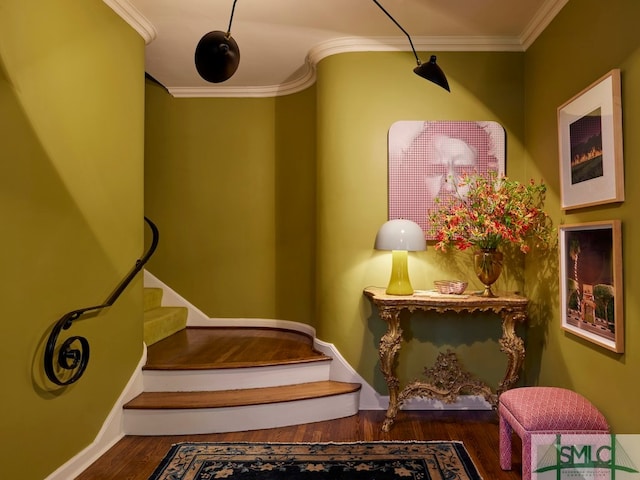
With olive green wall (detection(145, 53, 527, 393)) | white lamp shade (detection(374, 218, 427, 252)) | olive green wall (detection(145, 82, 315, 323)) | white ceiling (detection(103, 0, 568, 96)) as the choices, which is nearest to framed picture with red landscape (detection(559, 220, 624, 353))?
white lamp shade (detection(374, 218, 427, 252))

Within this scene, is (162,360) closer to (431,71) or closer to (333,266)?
(333,266)

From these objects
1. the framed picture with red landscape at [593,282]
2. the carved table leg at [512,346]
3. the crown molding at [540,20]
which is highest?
the crown molding at [540,20]

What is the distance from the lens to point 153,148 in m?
4.53

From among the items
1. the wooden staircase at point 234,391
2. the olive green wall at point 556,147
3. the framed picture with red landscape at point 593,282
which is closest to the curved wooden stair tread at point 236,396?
the wooden staircase at point 234,391

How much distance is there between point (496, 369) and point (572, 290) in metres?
1.01

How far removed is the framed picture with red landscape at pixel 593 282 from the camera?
6.98 ft

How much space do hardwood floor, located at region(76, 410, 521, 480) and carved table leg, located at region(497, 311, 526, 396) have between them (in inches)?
15.6

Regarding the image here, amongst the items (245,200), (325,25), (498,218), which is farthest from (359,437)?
(325,25)

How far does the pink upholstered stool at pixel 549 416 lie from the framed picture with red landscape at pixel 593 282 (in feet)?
1.05

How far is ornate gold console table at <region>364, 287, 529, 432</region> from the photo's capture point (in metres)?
2.87

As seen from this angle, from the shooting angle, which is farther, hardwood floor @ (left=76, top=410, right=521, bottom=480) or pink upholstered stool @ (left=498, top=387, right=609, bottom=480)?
hardwood floor @ (left=76, top=410, right=521, bottom=480)

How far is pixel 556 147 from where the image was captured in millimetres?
2803

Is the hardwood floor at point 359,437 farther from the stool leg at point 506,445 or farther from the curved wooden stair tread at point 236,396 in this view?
the curved wooden stair tread at point 236,396

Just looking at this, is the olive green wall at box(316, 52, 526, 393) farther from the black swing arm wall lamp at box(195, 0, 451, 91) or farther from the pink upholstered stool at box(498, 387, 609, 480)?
the black swing arm wall lamp at box(195, 0, 451, 91)
